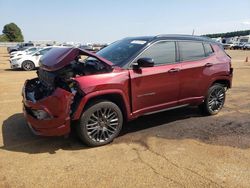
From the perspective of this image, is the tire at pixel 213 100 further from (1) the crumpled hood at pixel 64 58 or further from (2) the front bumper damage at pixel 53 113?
(2) the front bumper damage at pixel 53 113

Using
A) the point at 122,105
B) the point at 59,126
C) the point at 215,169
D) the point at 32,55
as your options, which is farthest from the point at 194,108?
the point at 32,55

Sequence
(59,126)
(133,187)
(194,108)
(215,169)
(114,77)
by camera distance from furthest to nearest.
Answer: (194,108), (114,77), (59,126), (215,169), (133,187)

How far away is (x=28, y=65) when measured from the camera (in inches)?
724

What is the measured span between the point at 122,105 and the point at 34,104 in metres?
1.45

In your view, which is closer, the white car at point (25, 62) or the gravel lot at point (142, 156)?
the gravel lot at point (142, 156)

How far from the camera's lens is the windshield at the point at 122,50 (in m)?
5.53

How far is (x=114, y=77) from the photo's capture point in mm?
5059

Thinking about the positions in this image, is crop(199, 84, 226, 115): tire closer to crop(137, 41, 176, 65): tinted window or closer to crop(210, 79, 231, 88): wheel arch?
crop(210, 79, 231, 88): wheel arch

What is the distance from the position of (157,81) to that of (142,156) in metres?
1.50

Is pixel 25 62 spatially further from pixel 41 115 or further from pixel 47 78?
pixel 41 115

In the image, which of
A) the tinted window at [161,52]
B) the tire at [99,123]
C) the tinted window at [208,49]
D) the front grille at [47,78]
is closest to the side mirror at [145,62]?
the tinted window at [161,52]

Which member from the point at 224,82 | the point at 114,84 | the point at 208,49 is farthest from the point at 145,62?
the point at 224,82

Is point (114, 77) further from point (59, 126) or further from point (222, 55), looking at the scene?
point (222, 55)

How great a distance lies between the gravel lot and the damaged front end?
0.46 meters
